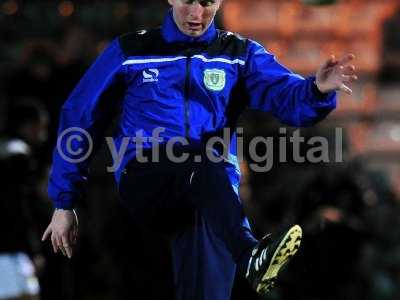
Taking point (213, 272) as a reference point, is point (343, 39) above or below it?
above

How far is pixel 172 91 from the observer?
5258 millimetres

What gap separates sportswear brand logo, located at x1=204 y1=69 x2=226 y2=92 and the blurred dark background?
179 centimetres

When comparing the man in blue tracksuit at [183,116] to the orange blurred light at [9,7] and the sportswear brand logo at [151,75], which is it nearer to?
the sportswear brand logo at [151,75]

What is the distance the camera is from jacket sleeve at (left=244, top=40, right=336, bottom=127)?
17.0 feet

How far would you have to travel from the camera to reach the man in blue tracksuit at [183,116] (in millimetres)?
5117

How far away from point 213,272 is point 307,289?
10.4ft

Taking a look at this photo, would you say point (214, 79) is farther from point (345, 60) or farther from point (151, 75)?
point (345, 60)

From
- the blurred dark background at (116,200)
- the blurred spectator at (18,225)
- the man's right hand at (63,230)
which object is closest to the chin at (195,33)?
the man's right hand at (63,230)

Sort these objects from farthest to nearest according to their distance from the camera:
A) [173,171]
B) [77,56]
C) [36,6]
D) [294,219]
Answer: [36,6] < [77,56] < [294,219] < [173,171]

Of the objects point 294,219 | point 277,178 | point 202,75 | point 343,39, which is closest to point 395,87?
point 343,39

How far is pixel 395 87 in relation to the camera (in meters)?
12.1

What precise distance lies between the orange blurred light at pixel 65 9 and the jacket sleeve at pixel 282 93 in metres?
4.38

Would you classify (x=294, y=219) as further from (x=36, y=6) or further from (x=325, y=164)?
(x=36, y=6)

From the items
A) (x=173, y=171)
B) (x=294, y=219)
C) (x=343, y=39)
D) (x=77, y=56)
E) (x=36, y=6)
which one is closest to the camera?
(x=173, y=171)
